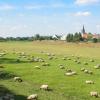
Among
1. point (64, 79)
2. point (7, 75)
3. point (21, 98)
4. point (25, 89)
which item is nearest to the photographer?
point (21, 98)

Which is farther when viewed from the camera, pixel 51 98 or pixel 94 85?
pixel 94 85

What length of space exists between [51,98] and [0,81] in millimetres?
6893

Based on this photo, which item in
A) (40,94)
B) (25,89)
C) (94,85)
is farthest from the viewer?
(94,85)

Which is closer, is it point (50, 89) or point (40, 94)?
point (40, 94)

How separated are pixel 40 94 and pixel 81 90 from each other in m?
3.15

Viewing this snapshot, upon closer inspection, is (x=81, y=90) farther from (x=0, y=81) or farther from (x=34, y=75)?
(x=34, y=75)

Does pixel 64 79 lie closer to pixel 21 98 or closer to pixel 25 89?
pixel 25 89

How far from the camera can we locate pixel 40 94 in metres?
19.1

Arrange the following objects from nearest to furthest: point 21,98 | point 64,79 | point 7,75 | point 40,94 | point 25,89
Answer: point 21,98 → point 40,94 → point 25,89 → point 64,79 → point 7,75

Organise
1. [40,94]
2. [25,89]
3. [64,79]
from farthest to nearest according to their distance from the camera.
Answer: [64,79]
[25,89]
[40,94]

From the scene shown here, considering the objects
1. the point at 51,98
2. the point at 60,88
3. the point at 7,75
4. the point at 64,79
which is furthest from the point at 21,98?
the point at 7,75

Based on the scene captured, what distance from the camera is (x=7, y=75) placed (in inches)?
1092

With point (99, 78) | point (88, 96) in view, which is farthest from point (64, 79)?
point (88, 96)

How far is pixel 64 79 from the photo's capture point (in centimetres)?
2583
